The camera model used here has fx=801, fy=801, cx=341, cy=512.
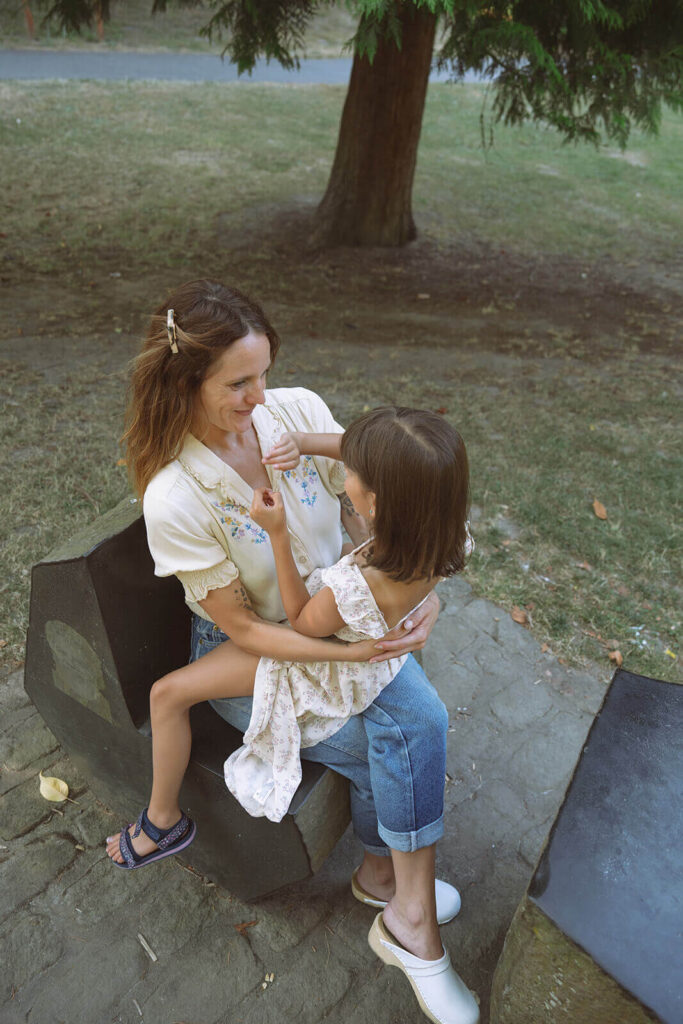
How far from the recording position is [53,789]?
8.82ft

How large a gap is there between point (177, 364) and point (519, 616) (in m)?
2.20

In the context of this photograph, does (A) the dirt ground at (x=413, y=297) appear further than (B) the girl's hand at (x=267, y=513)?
Yes

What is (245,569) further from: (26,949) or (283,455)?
(26,949)

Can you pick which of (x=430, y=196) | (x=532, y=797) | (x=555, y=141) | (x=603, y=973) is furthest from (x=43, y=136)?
(x=603, y=973)

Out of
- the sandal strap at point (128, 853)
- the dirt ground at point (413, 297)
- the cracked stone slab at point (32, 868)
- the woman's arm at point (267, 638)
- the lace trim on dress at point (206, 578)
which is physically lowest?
the cracked stone slab at point (32, 868)

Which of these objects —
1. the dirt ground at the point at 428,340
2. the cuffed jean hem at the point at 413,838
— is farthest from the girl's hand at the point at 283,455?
the dirt ground at the point at 428,340

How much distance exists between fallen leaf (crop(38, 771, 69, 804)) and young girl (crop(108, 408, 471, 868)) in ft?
1.73

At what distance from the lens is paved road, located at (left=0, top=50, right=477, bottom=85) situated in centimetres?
1486

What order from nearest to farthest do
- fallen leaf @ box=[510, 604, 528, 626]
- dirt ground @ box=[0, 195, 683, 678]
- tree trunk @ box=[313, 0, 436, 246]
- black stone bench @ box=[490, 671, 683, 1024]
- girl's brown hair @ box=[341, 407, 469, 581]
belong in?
black stone bench @ box=[490, 671, 683, 1024], girl's brown hair @ box=[341, 407, 469, 581], fallen leaf @ box=[510, 604, 528, 626], dirt ground @ box=[0, 195, 683, 678], tree trunk @ box=[313, 0, 436, 246]

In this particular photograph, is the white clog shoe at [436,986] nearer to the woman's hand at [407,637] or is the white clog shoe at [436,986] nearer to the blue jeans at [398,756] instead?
the blue jeans at [398,756]

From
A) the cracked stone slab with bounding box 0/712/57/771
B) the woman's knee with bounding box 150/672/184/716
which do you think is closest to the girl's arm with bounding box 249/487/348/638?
the woman's knee with bounding box 150/672/184/716

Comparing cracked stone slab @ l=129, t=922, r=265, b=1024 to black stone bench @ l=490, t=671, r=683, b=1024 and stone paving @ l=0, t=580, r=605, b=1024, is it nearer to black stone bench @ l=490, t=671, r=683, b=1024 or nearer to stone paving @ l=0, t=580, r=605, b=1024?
stone paving @ l=0, t=580, r=605, b=1024

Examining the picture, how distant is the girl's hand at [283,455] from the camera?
2193 mm

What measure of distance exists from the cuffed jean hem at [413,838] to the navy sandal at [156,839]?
59 cm
